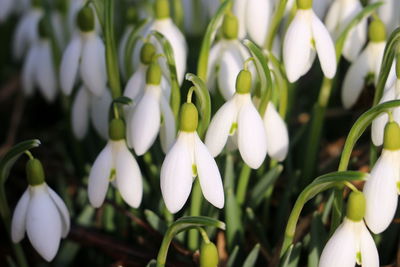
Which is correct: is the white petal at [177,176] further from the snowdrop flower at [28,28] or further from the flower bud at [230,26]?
the snowdrop flower at [28,28]

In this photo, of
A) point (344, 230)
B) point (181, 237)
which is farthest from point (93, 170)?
point (344, 230)

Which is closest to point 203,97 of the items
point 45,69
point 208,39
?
point 208,39

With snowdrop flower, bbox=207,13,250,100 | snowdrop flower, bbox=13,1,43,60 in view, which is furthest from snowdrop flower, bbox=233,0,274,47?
snowdrop flower, bbox=13,1,43,60

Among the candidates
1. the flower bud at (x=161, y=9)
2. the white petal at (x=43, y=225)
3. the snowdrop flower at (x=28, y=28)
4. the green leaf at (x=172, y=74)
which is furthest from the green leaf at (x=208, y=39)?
the snowdrop flower at (x=28, y=28)

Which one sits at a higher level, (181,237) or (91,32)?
(91,32)

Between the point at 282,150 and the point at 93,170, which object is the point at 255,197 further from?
the point at 93,170

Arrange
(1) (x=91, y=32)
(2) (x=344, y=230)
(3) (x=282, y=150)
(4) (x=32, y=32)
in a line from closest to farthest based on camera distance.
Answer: (2) (x=344, y=230), (3) (x=282, y=150), (1) (x=91, y=32), (4) (x=32, y=32)
